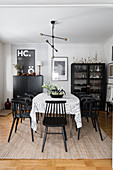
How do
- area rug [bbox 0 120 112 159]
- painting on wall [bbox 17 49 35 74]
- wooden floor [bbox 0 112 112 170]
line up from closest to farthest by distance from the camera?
wooden floor [bbox 0 112 112 170] < area rug [bbox 0 120 112 159] < painting on wall [bbox 17 49 35 74]

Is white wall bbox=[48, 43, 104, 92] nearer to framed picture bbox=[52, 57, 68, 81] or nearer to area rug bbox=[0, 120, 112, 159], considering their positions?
framed picture bbox=[52, 57, 68, 81]

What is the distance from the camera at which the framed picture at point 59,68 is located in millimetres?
6672

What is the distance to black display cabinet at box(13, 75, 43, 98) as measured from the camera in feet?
20.5

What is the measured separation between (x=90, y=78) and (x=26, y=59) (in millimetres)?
2711

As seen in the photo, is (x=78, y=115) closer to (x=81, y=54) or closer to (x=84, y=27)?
(x=84, y=27)

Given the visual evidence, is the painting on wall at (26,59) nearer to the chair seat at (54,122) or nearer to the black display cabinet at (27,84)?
the black display cabinet at (27,84)

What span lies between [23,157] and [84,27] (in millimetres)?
3708

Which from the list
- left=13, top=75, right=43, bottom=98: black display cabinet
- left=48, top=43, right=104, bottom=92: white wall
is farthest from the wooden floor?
left=48, top=43, right=104, bottom=92: white wall

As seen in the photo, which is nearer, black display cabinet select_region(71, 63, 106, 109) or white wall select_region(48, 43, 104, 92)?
black display cabinet select_region(71, 63, 106, 109)

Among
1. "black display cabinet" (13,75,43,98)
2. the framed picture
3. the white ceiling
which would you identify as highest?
the white ceiling

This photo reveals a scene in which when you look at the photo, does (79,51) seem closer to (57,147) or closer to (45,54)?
(45,54)

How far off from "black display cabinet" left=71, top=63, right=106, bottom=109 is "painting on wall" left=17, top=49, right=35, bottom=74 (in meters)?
1.68

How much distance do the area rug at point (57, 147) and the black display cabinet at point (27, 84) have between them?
274 centimetres

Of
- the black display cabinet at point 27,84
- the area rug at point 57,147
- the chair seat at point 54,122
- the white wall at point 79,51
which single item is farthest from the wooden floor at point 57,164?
the white wall at point 79,51
